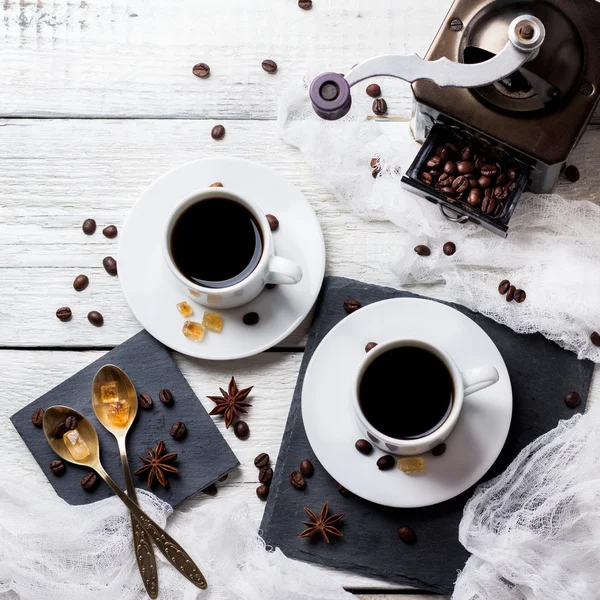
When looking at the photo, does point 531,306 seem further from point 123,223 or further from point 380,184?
point 123,223

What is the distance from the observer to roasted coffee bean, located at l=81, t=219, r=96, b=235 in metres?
1.66

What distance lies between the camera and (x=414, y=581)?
155 cm

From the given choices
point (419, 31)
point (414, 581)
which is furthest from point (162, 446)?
point (419, 31)

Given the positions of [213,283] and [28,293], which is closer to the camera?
[213,283]

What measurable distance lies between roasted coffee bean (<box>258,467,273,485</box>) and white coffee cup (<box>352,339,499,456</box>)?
0.25m

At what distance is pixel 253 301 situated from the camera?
5.16 feet

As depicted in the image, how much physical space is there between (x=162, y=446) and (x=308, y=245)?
0.48 meters

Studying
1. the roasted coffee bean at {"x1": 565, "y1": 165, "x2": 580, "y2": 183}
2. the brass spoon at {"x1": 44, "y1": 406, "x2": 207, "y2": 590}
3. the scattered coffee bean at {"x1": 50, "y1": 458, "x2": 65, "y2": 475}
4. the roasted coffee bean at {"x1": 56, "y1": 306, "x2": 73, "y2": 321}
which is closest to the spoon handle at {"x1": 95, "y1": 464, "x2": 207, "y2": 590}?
the brass spoon at {"x1": 44, "y1": 406, "x2": 207, "y2": 590}

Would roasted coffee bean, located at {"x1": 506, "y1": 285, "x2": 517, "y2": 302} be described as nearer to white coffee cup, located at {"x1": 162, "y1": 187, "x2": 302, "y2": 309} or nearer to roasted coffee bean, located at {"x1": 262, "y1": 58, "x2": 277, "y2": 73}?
white coffee cup, located at {"x1": 162, "y1": 187, "x2": 302, "y2": 309}

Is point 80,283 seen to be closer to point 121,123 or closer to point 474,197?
point 121,123

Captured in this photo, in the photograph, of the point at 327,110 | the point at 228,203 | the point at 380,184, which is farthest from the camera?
the point at 380,184

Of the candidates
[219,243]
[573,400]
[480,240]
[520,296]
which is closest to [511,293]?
[520,296]

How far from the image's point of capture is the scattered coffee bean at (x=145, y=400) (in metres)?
1.61

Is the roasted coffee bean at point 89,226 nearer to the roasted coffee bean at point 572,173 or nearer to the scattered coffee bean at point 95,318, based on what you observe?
the scattered coffee bean at point 95,318
